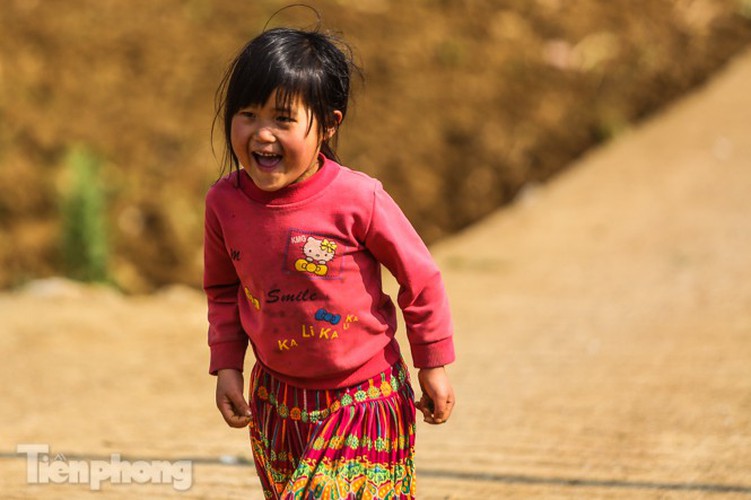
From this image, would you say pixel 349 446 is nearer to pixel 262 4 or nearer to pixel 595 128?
pixel 595 128

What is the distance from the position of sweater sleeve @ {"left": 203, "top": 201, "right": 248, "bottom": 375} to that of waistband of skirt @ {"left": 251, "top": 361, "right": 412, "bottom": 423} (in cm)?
14

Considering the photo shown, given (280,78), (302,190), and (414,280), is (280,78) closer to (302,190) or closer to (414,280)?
(302,190)

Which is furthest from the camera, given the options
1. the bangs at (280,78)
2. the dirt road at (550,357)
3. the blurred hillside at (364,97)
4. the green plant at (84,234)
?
the blurred hillside at (364,97)

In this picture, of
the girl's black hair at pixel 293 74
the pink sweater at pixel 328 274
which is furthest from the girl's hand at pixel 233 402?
the girl's black hair at pixel 293 74

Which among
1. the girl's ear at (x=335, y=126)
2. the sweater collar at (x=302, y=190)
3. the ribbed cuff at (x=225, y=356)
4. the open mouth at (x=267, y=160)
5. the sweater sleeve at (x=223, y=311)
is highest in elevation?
the girl's ear at (x=335, y=126)

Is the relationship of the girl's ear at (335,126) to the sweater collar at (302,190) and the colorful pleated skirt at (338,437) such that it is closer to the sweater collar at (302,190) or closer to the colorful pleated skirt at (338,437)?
the sweater collar at (302,190)

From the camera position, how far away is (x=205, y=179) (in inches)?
501

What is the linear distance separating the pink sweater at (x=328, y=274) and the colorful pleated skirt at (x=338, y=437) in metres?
0.05

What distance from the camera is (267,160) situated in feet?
9.08

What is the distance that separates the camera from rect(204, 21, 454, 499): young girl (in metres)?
2.76

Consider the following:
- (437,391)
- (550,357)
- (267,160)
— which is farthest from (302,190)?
(550,357)

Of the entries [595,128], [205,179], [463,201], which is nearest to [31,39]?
[205,179]

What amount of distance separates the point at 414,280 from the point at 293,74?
21.6 inches

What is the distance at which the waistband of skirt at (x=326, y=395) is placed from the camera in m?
2.88
